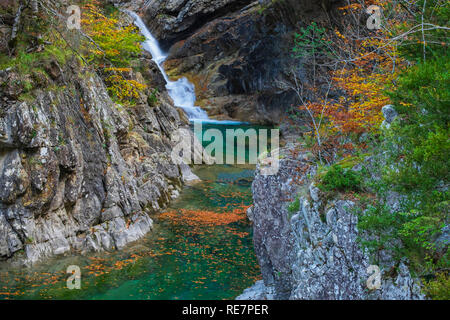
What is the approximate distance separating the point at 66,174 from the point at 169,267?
4845 mm

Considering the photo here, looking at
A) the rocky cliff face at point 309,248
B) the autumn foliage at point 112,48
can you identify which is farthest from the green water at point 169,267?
the autumn foliage at point 112,48

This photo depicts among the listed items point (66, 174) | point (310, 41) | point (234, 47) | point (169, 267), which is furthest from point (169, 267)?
point (234, 47)

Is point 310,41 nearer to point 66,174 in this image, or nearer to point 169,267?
point 169,267

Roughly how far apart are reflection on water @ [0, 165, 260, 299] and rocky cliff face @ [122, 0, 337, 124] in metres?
22.8

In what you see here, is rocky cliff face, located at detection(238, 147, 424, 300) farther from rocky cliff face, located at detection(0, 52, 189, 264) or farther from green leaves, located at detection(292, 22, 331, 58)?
rocky cliff face, located at detection(0, 52, 189, 264)

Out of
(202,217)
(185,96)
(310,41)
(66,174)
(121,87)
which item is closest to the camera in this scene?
(66,174)

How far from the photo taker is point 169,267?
37.5 ft

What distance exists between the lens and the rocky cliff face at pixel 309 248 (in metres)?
5.77

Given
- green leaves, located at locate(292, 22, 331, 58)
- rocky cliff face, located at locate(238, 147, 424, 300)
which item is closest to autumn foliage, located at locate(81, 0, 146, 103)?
green leaves, located at locate(292, 22, 331, 58)

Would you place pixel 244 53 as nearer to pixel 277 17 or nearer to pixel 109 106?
pixel 277 17

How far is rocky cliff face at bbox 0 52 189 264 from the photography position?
10.5 meters

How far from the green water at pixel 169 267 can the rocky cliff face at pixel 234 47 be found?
22.8m

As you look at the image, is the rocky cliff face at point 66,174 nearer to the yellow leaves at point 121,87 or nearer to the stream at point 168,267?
the stream at point 168,267

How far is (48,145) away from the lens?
11.4 metres
